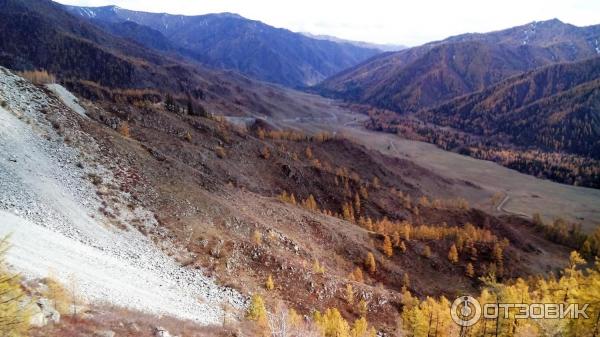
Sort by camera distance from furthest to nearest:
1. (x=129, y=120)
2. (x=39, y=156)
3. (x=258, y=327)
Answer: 1. (x=129, y=120)
2. (x=39, y=156)
3. (x=258, y=327)

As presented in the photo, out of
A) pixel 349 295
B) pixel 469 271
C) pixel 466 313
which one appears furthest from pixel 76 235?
pixel 469 271

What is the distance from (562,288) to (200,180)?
6446cm

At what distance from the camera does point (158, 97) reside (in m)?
200

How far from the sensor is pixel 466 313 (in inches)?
2018

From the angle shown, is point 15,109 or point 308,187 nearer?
point 15,109

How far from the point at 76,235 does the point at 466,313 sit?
50.1 m

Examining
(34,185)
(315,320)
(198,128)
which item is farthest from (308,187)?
(34,185)

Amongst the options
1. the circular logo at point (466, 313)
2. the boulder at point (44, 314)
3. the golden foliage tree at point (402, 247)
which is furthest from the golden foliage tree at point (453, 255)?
the boulder at point (44, 314)

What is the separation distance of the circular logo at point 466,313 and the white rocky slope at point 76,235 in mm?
28429

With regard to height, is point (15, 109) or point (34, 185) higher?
point (15, 109)

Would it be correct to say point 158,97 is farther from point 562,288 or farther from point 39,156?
point 562,288

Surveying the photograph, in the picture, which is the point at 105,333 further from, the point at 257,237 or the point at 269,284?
the point at 257,237

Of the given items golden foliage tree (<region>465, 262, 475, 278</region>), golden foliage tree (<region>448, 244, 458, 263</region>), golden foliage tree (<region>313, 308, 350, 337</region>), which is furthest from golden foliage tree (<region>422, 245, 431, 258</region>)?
golden foliage tree (<region>313, 308, 350, 337</region>)

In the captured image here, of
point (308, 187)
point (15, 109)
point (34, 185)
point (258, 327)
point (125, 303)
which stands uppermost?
point (15, 109)
